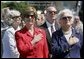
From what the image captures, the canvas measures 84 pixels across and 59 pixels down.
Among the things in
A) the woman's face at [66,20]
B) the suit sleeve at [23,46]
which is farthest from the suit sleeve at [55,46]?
the suit sleeve at [23,46]

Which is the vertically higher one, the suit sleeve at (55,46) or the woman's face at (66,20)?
the woman's face at (66,20)

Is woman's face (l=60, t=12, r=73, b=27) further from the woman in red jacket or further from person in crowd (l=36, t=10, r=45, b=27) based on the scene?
person in crowd (l=36, t=10, r=45, b=27)

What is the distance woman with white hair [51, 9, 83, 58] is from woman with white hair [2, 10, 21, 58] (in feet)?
2.60

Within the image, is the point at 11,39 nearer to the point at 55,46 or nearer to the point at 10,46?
the point at 10,46

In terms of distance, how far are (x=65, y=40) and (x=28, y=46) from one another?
623 mm

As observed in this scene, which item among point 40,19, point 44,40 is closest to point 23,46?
point 44,40

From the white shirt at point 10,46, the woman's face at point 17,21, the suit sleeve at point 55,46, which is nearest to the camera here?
the suit sleeve at point 55,46

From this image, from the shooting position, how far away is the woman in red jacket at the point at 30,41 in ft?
20.1

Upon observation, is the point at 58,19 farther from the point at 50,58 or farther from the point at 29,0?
the point at 29,0

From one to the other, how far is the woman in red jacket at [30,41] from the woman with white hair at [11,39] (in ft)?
2.13

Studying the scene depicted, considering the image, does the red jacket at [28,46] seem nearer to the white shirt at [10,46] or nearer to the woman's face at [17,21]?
the white shirt at [10,46]

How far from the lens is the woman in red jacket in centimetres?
613

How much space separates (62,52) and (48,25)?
110 centimetres

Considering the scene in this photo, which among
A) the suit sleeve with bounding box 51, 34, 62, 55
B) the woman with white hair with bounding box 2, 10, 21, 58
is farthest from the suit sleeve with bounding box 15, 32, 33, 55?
the woman with white hair with bounding box 2, 10, 21, 58
